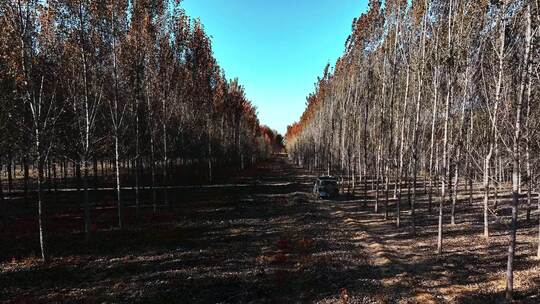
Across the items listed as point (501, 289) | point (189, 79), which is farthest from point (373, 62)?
point (501, 289)

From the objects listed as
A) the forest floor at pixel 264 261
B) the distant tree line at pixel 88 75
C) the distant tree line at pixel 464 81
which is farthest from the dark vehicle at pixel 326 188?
the distant tree line at pixel 88 75

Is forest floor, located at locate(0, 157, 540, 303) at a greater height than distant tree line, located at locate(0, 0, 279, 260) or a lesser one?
lesser

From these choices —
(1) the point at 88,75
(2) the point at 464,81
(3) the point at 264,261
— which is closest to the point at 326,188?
(2) the point at 464,81

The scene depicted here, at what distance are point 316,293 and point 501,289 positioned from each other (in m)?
5.85

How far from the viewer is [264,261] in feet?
53.6

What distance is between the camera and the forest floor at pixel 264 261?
12406 millimetres

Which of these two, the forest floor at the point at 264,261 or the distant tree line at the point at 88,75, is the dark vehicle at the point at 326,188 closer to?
the forest floor at the point at 264,261

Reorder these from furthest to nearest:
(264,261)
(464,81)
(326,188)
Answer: (326,188) < (464,81) < (264,261)

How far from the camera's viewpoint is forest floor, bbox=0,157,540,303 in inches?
488

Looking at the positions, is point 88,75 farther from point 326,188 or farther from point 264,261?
point 326,188

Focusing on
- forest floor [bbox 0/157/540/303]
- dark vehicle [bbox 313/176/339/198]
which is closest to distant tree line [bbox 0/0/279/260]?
forest floor [bbox 0/157/540/303]

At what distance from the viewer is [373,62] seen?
30.1m

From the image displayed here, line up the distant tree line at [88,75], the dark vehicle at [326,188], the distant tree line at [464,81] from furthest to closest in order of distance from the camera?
→ the dark vehicle at [326,188] → the distant tree line at [88,75] → the distant tree line at [464,81]

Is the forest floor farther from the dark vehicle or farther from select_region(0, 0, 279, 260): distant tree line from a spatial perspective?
the dark vehicle
